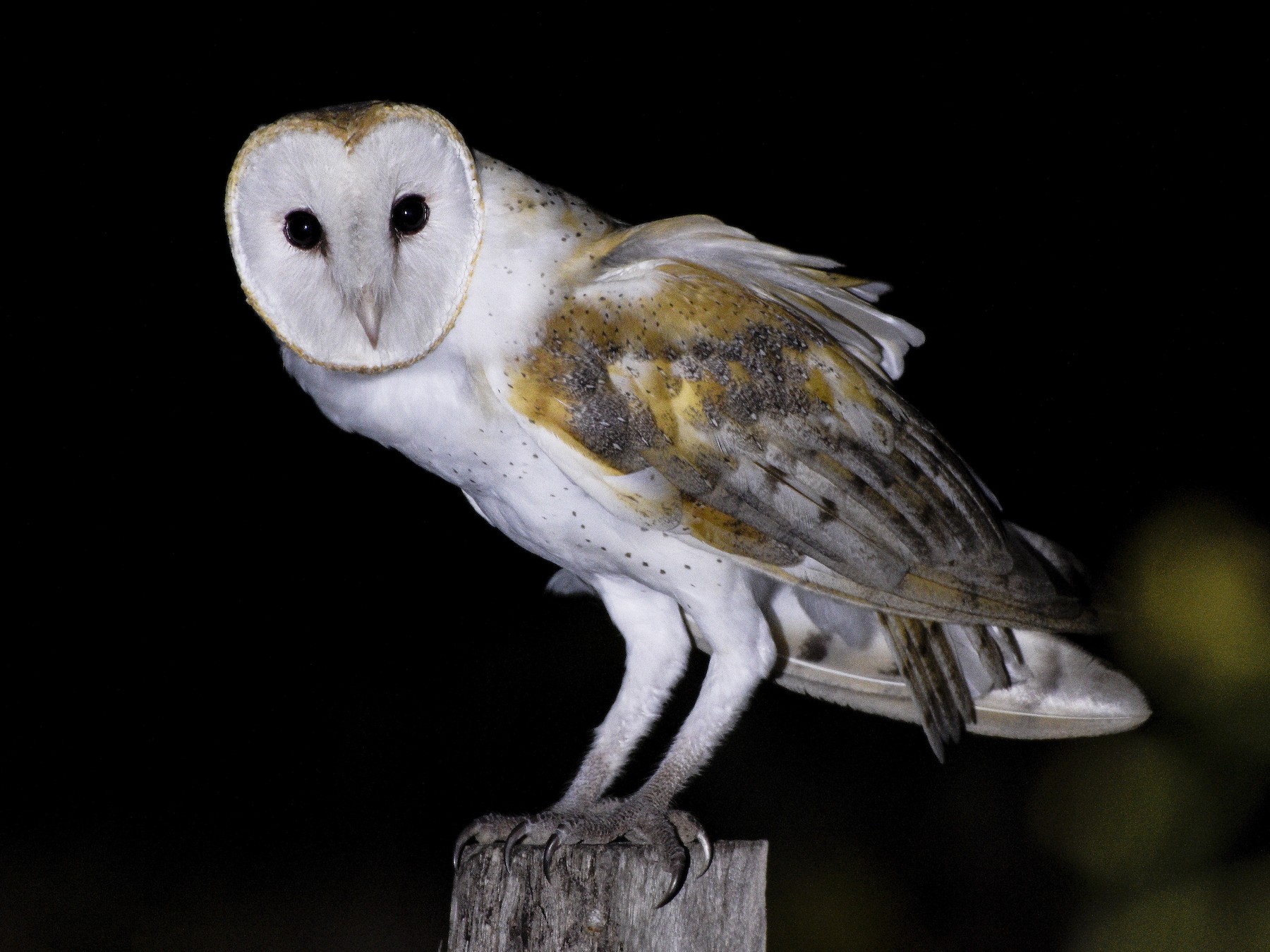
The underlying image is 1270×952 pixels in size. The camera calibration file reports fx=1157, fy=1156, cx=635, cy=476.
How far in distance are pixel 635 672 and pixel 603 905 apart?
17.5 inches

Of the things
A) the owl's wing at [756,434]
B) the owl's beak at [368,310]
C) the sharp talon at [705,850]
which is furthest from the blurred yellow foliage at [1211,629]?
the owl's beak at [368,310]

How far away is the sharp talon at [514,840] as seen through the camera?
1.21 metres

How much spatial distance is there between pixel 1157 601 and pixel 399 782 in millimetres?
2505

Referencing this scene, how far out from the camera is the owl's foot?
123cm

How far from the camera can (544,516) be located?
1.35 metres

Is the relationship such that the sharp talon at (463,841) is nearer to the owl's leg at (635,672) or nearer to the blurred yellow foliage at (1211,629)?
the owl's leg at (635,672)

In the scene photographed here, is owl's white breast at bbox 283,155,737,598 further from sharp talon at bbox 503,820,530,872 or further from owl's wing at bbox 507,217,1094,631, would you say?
sharp talon at bbox 503,820,530,872

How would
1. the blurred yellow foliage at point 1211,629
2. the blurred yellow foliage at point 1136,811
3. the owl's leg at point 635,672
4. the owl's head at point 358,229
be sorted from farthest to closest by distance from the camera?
1. the blurred yellow foliage at point 1136,811
2. the blurred yellow foliage at point 1211,629
3. the owl's leg at point 635,672
4. the owl's head at point 358,229

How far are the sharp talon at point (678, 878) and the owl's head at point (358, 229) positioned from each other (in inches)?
23.6

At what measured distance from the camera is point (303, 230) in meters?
1.18

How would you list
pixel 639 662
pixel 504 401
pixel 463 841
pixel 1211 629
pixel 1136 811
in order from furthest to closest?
pixel 1136 811, pixel 1211 629, pixel 639 662, pixel 463 841, pixel 504 401

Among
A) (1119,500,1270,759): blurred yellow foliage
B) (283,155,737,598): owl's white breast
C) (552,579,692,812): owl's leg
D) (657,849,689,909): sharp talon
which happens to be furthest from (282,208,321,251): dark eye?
(1119,500,1270,759): blurred yellow foliage

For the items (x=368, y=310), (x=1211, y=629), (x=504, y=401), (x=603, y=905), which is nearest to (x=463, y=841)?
(x=603, y=905)

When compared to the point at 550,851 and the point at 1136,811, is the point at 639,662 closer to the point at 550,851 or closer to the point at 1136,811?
the point at 550,851
